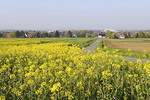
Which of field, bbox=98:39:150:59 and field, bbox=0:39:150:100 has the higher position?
field, bbox=0:39:150:100

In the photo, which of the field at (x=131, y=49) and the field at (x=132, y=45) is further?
the field at (x=132, y=45)

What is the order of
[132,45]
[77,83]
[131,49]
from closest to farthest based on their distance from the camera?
[77,83] < [131,49] < [132,45]

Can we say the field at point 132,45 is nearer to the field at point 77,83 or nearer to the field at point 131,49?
the field at point 131,49

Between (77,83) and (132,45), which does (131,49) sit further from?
(77,83)

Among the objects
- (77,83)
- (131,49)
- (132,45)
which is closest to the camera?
(77,83)

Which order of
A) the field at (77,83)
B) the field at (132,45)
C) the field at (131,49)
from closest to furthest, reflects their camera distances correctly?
the field at (77,83) < the field at (131,49) < the field at (132,45)

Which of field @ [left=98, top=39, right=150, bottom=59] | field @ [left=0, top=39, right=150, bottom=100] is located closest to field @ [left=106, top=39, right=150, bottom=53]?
field @ [left=98, top=39, right=150, bottom=59]

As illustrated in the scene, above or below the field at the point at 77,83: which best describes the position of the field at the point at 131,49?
below

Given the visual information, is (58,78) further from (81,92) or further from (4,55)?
(4,55)

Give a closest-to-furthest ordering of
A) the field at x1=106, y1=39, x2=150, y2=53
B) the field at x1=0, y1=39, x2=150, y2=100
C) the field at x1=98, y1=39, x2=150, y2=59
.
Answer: the field at x1=0, y1=39, x2=150, y2=100 < the field at x1=98, y1=39, x2=150, y2=59 < the field at x1=106, y1=39, x2=150, y2=53

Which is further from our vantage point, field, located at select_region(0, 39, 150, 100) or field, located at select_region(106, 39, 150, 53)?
field, located at select_region(106, 39, 150, 53)

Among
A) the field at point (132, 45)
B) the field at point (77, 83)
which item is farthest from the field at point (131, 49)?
the field at point (77, 83)

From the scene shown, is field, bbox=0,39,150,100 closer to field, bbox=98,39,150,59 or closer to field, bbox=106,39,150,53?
field, bbox=98,39,150,59

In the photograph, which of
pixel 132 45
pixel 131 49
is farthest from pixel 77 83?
pixel 132 45
